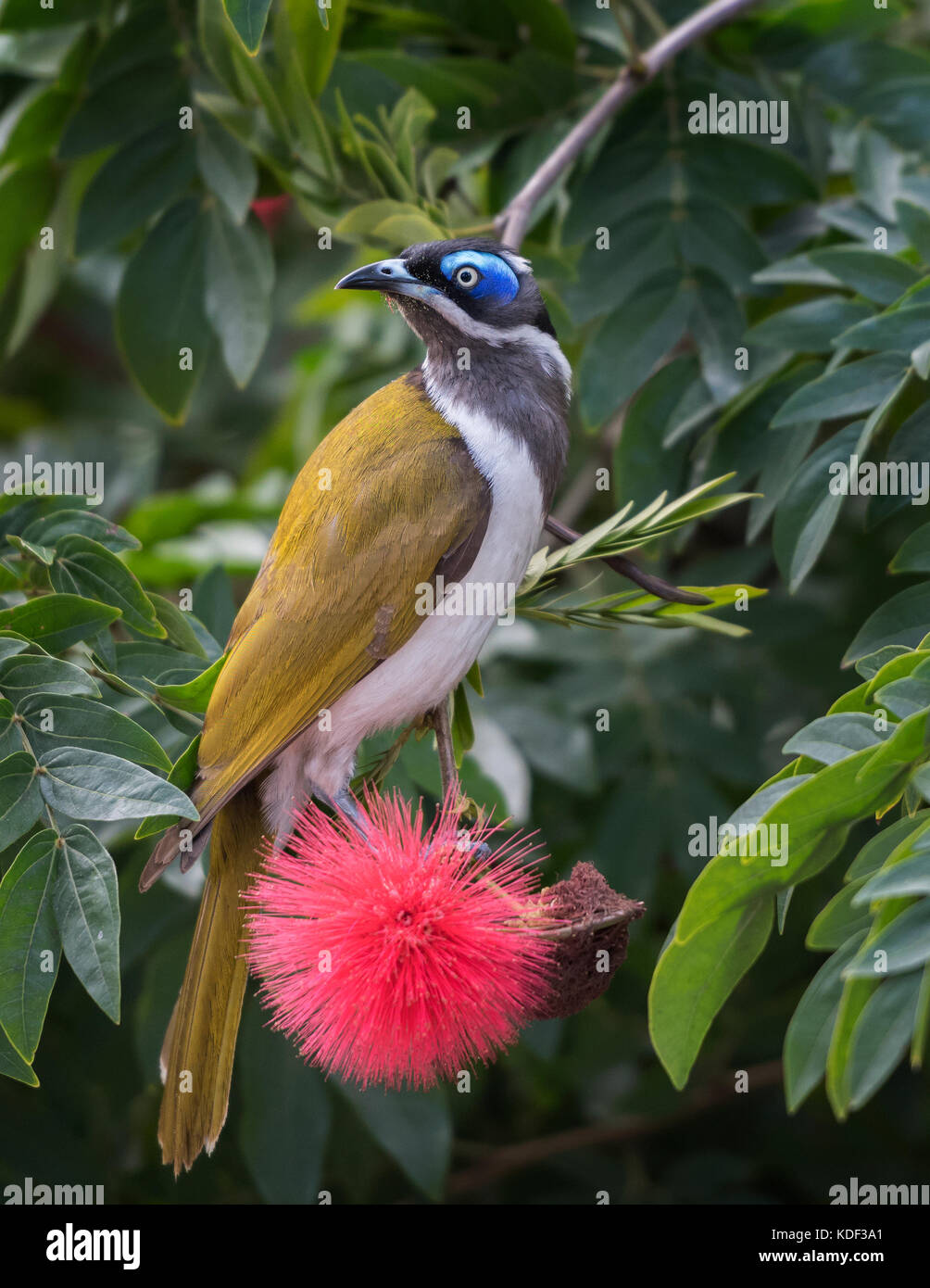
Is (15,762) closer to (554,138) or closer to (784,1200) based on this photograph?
(554,138)

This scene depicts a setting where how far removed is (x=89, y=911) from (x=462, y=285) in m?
1.23

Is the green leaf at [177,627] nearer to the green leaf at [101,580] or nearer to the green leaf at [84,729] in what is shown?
the green leaf at [101,580]

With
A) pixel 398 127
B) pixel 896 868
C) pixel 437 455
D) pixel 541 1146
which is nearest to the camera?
pixel 896 868

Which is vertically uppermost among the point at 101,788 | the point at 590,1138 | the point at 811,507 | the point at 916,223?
the point at 916,223

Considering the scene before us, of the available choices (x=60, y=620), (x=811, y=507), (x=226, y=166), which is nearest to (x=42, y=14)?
(x=226, y=166)

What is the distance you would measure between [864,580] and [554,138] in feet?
5.37

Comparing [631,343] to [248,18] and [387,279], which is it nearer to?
[387,279]

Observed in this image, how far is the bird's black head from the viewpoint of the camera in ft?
7.41

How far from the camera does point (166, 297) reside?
10.4ft

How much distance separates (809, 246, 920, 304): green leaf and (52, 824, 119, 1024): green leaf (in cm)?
175

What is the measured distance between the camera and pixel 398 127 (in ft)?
9.23

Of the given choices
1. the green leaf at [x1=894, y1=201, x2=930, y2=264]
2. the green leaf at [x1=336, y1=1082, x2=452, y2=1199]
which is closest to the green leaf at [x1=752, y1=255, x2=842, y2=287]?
the green leaf at [x1=894, y1=201, x2=930, y2=264]

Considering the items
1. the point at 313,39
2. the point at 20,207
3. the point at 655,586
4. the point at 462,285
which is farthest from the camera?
the point at 20,207

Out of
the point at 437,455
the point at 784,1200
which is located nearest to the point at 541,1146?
the point at 784,1200
